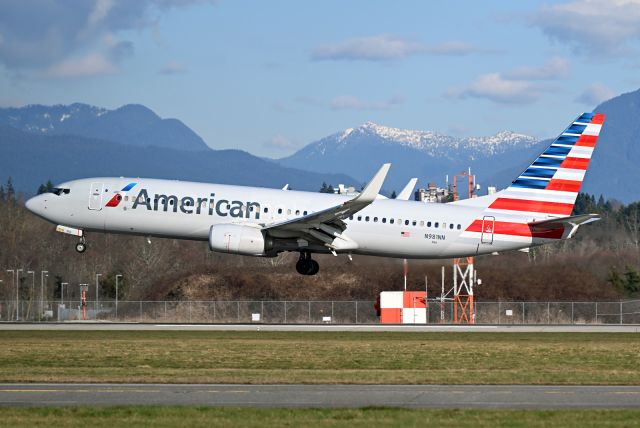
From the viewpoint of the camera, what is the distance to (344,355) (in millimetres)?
39188

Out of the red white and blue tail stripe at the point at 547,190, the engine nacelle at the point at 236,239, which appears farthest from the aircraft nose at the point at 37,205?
the red white and blue tail stripe at the point at 547,190

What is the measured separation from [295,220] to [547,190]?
1259cm

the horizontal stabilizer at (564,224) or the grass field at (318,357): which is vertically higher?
the horizontal stabilizer at (564,224)

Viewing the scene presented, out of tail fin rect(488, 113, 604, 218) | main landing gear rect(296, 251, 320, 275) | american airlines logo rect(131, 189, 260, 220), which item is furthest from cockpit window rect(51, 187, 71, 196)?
tail fin rect(488, 113, 604, 218)

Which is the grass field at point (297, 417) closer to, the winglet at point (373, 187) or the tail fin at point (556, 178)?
the winglet at point (373, 187)

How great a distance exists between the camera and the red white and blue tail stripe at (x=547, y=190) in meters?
51.8

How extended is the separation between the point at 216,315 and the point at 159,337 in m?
24.4

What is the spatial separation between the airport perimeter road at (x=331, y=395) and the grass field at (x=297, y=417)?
1.04 m

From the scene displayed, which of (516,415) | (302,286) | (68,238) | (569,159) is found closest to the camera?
(516,415)

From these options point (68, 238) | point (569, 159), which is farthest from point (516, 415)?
point (68, 238)

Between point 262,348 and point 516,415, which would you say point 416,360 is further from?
point 516,415

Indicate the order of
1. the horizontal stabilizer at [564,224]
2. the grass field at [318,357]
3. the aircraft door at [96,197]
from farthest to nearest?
the aircraft door at [96,197], the horizontal stabilizer at [564,224], the grass field at [318,357]

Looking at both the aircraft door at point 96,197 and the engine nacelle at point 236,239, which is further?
the aircraft door at point 96,197

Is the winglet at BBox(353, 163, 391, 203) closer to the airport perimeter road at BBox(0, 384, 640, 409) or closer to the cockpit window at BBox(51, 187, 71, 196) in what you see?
the cockpit window at BBox(51, 187, 71, 196)
